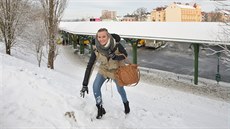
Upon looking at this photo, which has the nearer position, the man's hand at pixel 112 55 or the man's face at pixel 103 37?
the man's face at pixel 103 37

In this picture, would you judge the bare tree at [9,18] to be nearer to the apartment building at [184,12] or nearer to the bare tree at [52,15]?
the bare tree at [52,15]

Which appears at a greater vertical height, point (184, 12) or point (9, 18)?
point (184, 12)

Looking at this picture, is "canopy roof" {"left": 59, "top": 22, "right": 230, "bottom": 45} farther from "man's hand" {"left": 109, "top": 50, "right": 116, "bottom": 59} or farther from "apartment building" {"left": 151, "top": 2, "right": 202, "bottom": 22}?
"apartment building" {"left": 151, "top": 2, "right": 202, "bottom": 22}

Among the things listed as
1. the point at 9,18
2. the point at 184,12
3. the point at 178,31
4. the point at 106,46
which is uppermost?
the point at 184,12

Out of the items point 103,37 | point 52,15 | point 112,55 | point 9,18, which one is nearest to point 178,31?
point 52,15

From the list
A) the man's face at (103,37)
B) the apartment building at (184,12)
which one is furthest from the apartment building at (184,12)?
the man's face at (103,37)

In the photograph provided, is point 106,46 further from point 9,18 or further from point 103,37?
point 9,18

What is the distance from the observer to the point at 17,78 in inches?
219

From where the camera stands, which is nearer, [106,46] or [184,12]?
[106,46]

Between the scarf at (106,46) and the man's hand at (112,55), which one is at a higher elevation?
the scarf at (106,46)

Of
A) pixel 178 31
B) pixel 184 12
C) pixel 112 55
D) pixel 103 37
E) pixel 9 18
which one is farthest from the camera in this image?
pixel 184 12

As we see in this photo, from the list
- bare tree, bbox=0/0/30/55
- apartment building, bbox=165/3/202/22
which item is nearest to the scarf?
bare tree, bbox=0/0/30/55

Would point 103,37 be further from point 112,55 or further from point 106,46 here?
point 112,55

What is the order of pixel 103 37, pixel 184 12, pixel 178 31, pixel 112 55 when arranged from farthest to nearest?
1. pixel 184 12
2. pixel 178 31
3. pixel 112 55
4. pixel 103 37
